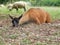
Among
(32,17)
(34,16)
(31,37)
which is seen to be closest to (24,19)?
(32,17)

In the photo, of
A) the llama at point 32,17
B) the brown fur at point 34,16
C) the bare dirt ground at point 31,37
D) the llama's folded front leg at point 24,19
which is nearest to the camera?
the bare dirt ground at point 31,37

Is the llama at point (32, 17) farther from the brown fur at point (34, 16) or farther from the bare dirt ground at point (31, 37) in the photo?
the bare dirt ground at point (31, 37)

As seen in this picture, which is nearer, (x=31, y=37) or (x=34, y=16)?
(x=31, y=37)

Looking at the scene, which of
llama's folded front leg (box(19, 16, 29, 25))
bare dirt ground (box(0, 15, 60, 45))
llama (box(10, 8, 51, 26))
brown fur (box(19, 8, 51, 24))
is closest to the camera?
bare dirt ground (box(0, 15, 60, 45))

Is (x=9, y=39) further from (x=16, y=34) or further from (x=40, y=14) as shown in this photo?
(x=40, y=14)

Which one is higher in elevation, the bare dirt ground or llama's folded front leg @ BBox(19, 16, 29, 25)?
the bare dirt ground

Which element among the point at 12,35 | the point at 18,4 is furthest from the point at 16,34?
the point at 18,4

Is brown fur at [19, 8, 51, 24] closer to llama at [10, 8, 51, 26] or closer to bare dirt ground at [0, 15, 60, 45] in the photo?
llama at [10, 8, 51, 26]

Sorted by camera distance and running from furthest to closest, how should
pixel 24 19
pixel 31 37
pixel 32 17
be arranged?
pixel 32 17, pixel 24 19, pixel 31 37


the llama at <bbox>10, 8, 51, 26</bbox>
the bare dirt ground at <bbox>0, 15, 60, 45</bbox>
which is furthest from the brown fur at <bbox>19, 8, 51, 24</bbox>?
the bare dirt ground at <bbox>0, 15, 60, 45</bbox>

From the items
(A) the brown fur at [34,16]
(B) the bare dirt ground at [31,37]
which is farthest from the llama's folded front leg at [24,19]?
(B) the bare dirt ground at [31,37]

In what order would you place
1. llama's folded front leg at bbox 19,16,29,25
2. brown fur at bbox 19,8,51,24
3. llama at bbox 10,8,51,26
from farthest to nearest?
1. brown fur at bbox 19,8,51,24
2. llama's folded front leg at bbox 19,16,29,25
3. llama at bbox 10,8,51,26

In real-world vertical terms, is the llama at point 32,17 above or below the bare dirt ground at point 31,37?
below

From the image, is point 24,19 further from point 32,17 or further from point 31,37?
point 31,37
